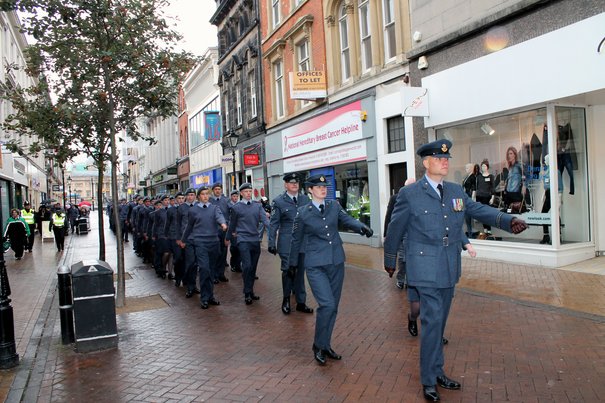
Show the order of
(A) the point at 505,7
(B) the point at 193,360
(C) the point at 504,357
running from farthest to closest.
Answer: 1. (A) the point at 505,7
2. (B) the point at 193,360
3. (C) the point at 504,357

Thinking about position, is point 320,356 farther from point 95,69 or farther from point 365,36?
point 365,36

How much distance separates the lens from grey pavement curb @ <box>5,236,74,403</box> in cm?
470

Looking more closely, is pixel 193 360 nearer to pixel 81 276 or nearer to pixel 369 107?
pixel 81 276

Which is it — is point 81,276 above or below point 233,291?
above

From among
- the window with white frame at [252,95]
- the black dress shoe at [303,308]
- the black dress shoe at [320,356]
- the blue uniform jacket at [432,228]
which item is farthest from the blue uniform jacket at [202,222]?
the window with white frame at [252,95]

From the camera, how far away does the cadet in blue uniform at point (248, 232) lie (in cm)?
810

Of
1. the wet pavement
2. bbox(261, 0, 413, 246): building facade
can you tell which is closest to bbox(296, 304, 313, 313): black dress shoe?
the wet pavement

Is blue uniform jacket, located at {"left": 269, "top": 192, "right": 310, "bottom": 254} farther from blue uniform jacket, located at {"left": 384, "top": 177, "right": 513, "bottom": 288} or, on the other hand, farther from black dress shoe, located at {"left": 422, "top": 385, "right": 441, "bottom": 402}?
black dress shoe, located at {"left": 422, "top": 385, "right": 441, "bottom": 402}

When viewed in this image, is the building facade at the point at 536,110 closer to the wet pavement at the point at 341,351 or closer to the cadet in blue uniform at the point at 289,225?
the wet pavement at the point at 341,351

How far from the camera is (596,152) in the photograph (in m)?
9.88

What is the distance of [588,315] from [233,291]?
223 inches

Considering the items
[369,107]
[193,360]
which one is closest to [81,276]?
[193,360]

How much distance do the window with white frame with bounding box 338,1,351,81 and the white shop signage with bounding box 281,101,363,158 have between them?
1.28 metres

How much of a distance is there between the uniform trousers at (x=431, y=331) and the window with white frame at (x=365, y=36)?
1245 cm
